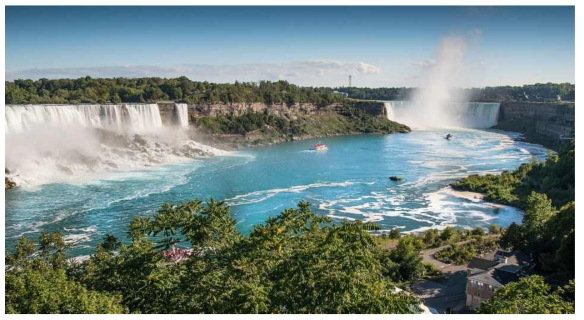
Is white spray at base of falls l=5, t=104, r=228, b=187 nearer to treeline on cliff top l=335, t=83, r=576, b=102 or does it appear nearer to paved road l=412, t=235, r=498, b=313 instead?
paved road l=412, t=235, r=498, b=313

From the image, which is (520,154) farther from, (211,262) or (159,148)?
(211,262)

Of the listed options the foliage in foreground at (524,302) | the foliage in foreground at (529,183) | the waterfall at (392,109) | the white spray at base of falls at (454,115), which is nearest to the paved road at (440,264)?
the foliage in foreground at (524,302)

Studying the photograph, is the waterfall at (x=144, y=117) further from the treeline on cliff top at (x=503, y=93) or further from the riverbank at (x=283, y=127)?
the treeline on cliff top at (x=503, y=93)

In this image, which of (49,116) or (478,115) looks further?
(478,115)

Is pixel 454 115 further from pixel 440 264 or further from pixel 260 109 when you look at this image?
pixel 440 264

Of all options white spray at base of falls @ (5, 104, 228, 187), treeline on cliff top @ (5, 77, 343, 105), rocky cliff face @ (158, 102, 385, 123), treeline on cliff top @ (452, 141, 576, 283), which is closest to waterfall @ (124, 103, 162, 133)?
white spray at base of falls @ (5, 104, 228, 187)

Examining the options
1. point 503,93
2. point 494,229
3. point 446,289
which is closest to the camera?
point 446,289

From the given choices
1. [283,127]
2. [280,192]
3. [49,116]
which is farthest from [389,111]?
[49,116]
